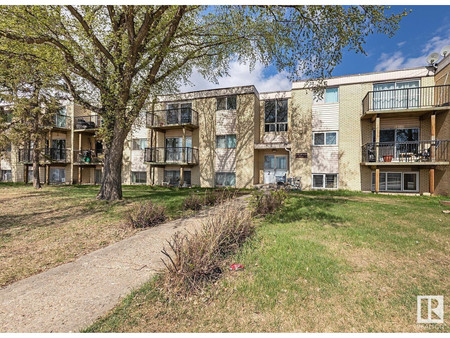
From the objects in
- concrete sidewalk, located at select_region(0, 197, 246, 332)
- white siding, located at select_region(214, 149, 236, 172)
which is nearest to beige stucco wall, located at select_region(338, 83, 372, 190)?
white siding, located at select_region(214, 149, 236, 172)

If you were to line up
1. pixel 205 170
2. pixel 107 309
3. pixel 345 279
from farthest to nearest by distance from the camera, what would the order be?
pixel 205 170
pixel 345 279
pixel 107 309

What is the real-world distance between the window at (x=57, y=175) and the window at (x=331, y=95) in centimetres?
2633

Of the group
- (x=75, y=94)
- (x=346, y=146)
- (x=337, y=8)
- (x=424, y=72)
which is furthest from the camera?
(x=346, y=146)

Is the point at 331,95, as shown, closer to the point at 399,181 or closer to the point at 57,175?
the point at 399,181

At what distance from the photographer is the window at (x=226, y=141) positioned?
1822 cm

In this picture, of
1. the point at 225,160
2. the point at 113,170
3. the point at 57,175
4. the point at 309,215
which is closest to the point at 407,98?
the point at 309,215

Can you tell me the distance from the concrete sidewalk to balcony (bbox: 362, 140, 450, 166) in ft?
46.8

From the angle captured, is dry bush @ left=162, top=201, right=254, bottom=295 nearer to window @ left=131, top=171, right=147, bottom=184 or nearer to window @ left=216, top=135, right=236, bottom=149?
window @ left=216, top=135, right=236, bottom=149

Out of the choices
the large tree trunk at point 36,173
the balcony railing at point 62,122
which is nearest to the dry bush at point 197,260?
the large tree trunk at point 36,173

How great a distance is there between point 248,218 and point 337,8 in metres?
6.54

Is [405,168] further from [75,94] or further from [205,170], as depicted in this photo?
[75,94]

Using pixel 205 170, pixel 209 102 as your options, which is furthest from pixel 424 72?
pixel 205 170

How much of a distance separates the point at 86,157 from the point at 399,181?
86.9ft

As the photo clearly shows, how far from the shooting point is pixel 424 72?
45.8 feet
